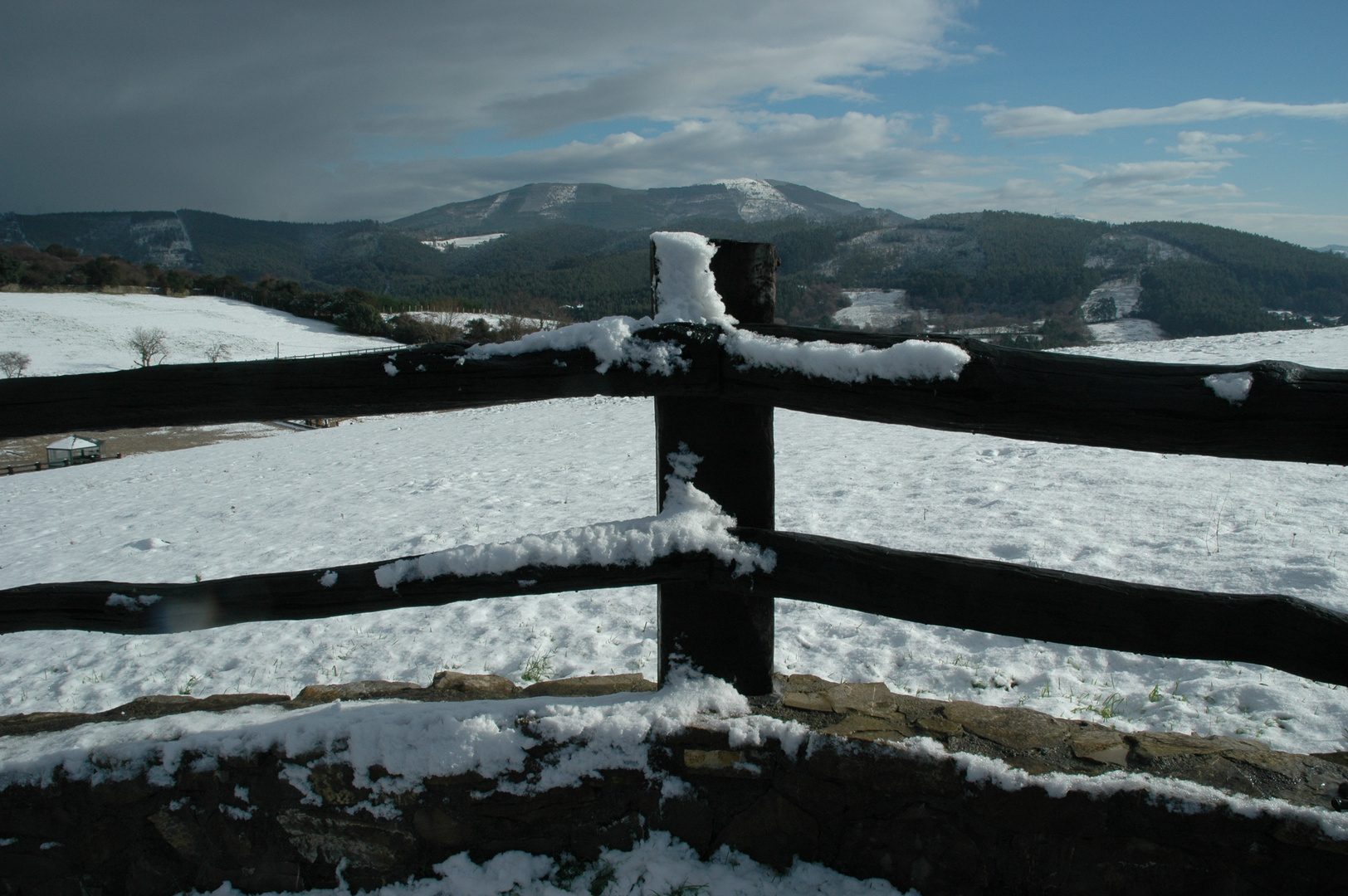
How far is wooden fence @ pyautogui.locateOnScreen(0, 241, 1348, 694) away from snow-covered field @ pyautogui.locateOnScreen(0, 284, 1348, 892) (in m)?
0.28

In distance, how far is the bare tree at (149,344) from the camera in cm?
4362

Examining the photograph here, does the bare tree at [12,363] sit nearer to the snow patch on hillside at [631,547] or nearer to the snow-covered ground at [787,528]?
the snow-covered ground at [787,528]

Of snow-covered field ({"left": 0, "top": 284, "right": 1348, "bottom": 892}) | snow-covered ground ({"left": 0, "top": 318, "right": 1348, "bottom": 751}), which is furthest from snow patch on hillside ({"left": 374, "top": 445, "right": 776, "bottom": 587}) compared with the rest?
snow-covered ground ({"left": 0, "top": 318, "right": 1348, "bottom": 751})

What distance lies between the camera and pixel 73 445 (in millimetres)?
22562

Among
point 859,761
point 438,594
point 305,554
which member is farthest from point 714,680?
point 305,554

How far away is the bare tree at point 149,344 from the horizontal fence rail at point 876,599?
164 feet

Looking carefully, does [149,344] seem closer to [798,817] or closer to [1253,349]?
[1253,349]

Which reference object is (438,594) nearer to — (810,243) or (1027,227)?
(810,243)

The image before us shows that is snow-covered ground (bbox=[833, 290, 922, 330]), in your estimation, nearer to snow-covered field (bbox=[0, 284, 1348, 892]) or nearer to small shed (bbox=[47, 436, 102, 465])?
small shed (bbox=[47, 436, 102, 465])

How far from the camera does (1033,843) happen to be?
5.90 ft

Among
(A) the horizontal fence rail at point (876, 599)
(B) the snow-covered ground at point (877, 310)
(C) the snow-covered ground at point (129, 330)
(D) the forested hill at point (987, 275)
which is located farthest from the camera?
(B) the snow-covered ground at point (877, 310)

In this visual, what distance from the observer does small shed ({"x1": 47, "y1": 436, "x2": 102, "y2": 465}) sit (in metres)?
21.7

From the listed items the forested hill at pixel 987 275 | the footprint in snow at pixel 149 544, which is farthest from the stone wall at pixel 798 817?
A: the forested hill at pixel 987 275

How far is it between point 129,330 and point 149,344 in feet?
23.2
